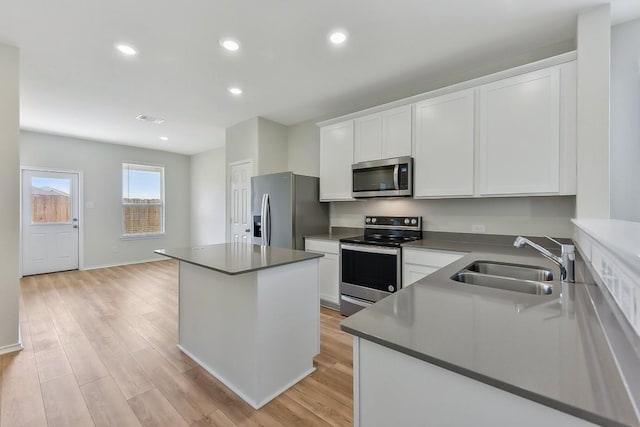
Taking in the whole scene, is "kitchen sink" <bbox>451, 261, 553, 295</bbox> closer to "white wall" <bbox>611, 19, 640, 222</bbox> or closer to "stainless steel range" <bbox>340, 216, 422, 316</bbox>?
"stainless steel range" <bbox>340, 216, 422, 316</bbox>

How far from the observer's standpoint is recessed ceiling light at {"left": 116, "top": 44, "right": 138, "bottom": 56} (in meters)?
2.48

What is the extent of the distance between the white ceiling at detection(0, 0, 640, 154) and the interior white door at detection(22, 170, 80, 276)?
2026 mm

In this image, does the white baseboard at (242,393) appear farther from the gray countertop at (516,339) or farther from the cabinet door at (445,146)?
the cabinet door at (445,146)

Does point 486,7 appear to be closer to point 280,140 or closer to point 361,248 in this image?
point 361,248

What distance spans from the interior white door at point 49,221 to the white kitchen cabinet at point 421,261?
6342mm

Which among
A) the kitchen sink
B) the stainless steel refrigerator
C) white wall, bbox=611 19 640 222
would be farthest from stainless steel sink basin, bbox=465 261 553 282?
the stainless steel refrigerator

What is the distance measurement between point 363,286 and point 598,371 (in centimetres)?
250

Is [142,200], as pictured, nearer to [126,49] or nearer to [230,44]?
[126,49]

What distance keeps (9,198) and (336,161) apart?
10.6ft

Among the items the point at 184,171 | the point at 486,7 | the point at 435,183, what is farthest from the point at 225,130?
the point at 486,7

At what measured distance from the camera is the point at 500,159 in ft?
8.09

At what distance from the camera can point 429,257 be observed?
261 centimetres

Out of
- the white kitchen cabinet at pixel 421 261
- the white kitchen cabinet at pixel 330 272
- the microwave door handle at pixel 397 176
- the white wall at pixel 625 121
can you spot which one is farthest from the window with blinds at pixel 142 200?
the white wall at pixel 625 121

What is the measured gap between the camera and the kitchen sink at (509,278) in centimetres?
142
